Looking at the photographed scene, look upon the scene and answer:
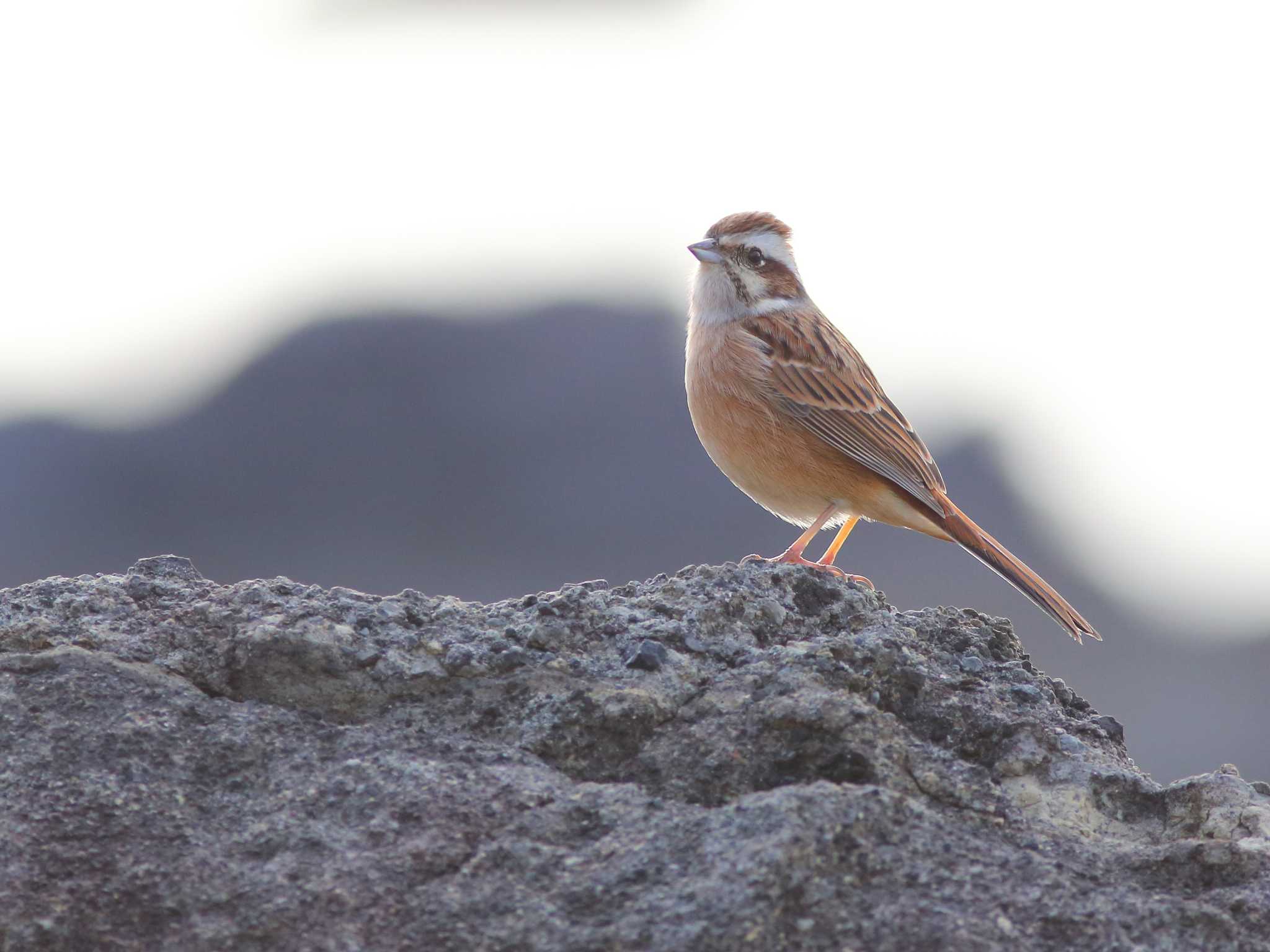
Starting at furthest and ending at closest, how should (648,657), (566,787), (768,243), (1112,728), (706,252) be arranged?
(768,243) → (706,252) → (1112,728) → (648,657) → (566,787)

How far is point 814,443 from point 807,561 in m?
0.98

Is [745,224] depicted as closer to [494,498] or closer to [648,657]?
[648,657]

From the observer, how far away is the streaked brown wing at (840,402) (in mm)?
6551

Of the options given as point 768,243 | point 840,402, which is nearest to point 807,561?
point 840,402

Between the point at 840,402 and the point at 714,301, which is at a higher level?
the point at 714,301

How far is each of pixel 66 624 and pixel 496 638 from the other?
1.15 metres

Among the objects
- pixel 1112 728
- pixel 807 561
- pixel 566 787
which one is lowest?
pixel 566 787

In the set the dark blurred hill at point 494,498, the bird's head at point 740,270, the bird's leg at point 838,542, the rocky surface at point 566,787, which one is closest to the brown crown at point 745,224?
the bird's head at point 740,270

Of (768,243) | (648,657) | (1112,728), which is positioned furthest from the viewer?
(768,243)

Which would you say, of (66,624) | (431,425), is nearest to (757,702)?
(66,624)

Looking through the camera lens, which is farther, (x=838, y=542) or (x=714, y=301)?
(x=714, y=301)

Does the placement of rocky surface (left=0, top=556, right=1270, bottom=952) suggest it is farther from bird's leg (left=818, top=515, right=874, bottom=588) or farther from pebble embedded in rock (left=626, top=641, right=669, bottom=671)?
bird's leg (left=818, top=515, right=874, bottom=588)

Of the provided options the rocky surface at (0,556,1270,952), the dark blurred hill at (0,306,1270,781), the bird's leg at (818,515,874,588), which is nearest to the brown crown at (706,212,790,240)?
the bird's leg at (818,515,874,588)

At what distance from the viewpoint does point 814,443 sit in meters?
6.54
